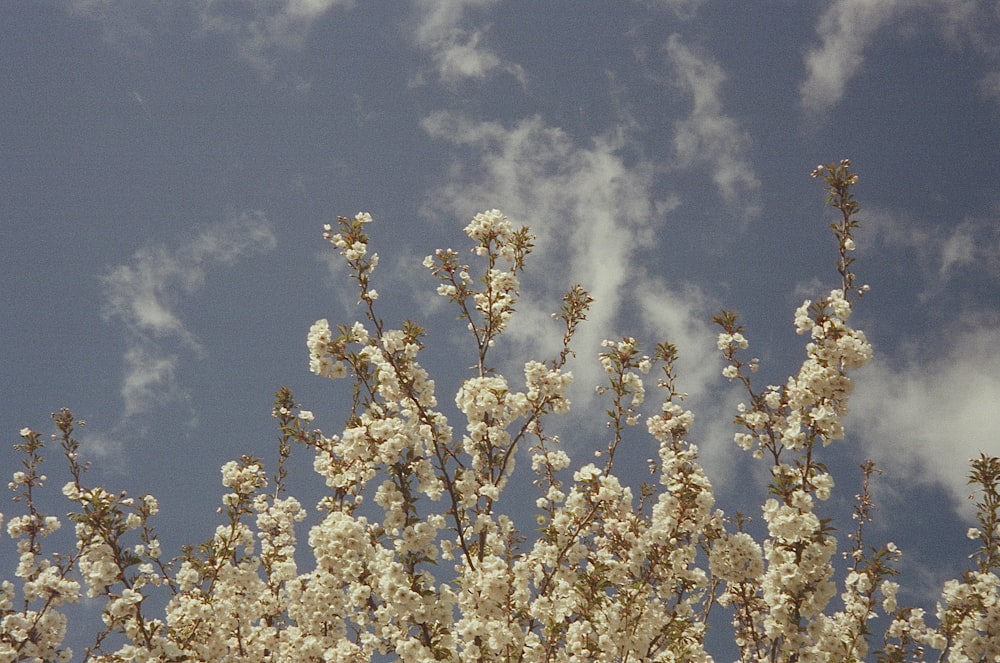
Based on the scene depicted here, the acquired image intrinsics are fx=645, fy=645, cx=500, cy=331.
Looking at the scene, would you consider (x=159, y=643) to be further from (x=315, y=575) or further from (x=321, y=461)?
(x=321, y=461)

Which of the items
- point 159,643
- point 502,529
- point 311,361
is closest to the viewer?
point 159,643

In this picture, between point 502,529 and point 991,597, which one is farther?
point 502,529

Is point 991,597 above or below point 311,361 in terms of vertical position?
below

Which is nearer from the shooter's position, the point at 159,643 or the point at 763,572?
the point at 159,643

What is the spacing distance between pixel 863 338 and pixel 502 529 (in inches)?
162

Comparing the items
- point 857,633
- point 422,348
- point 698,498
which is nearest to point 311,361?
point 422,348

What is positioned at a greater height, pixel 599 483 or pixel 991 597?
pixel 599 483

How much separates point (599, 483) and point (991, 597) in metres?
3.85

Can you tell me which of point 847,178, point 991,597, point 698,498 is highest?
point 847,178

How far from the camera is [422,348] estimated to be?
646 centimetres

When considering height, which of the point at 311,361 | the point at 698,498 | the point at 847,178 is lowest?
the point at 698,498

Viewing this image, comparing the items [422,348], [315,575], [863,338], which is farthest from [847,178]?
[315,575]

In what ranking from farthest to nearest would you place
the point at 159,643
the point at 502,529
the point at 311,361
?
1. the point at 502,529
2. the point at 311,361
3. the point at 159,643

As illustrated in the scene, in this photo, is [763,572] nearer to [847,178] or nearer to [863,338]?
[863,338]
